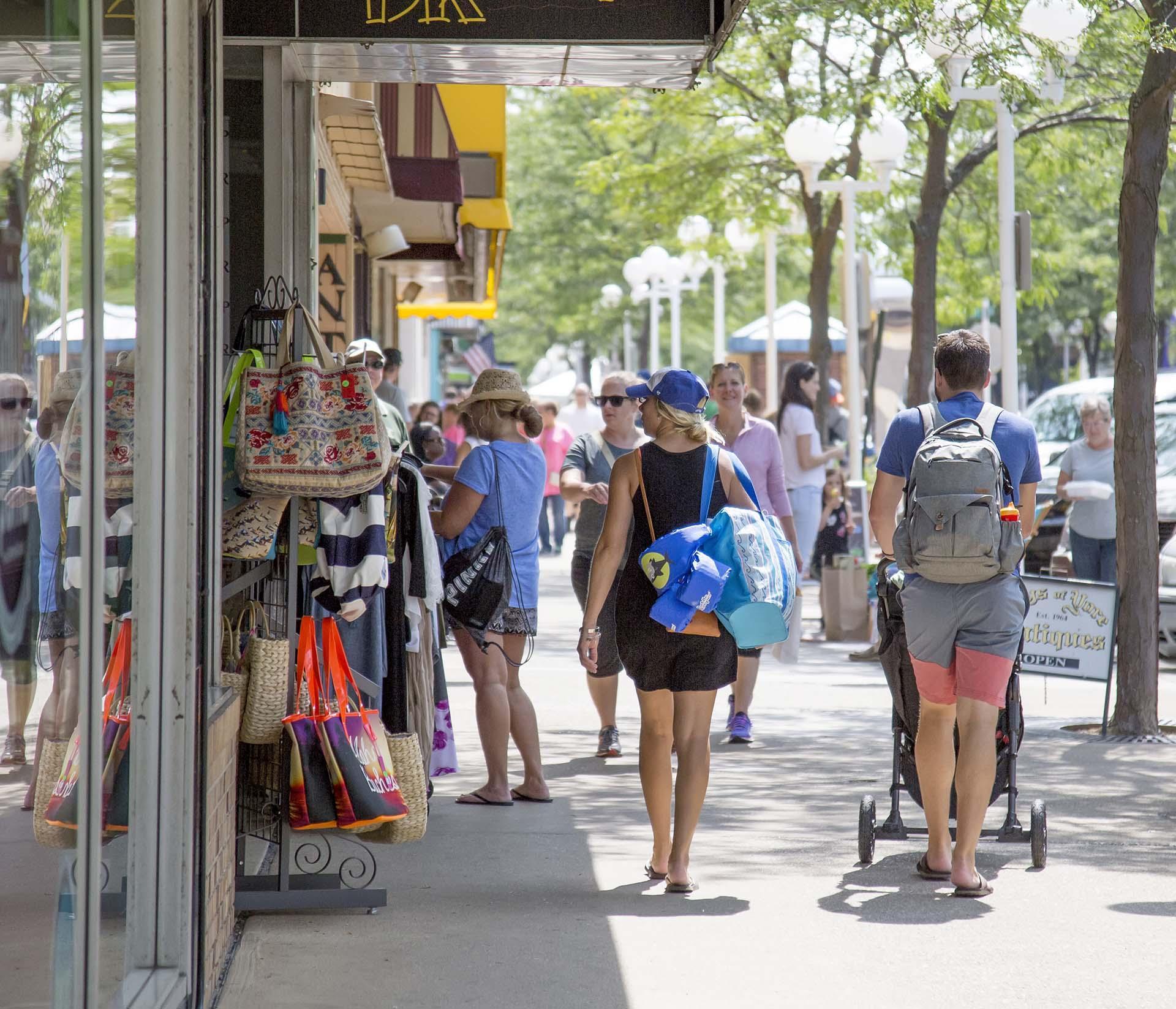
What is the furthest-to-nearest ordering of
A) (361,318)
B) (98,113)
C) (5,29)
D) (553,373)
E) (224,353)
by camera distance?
(553,373), (361,318), (224,353), (98,113), (5,29)

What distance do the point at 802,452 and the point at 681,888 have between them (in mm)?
6979

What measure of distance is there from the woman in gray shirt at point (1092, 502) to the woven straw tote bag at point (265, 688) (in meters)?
7.81

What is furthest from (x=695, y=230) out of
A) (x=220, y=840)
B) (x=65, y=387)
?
(x=65, y=387)

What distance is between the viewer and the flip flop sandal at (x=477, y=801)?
7367mm

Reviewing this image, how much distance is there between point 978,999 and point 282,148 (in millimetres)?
3911

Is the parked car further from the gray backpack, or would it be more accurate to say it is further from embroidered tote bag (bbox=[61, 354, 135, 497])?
embroidered tote bag (bbox=[61, 354, 135, 497])

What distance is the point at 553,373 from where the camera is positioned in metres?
69.6

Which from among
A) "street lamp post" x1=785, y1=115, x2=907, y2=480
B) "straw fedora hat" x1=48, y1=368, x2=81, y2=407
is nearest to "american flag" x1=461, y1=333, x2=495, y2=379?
"street lamp post" x1=785, y1=115, x2=907, y2=480

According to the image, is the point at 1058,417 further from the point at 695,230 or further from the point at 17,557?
the point at 17,557

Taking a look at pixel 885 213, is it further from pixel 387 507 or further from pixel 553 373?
pixel 553 373

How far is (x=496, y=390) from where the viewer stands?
711cm

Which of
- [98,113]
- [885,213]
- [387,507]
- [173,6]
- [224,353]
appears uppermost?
[885,213]

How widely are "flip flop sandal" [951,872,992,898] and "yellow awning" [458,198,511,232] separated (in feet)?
35.2

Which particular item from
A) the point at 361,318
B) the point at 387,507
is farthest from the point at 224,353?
the point at 361,318
